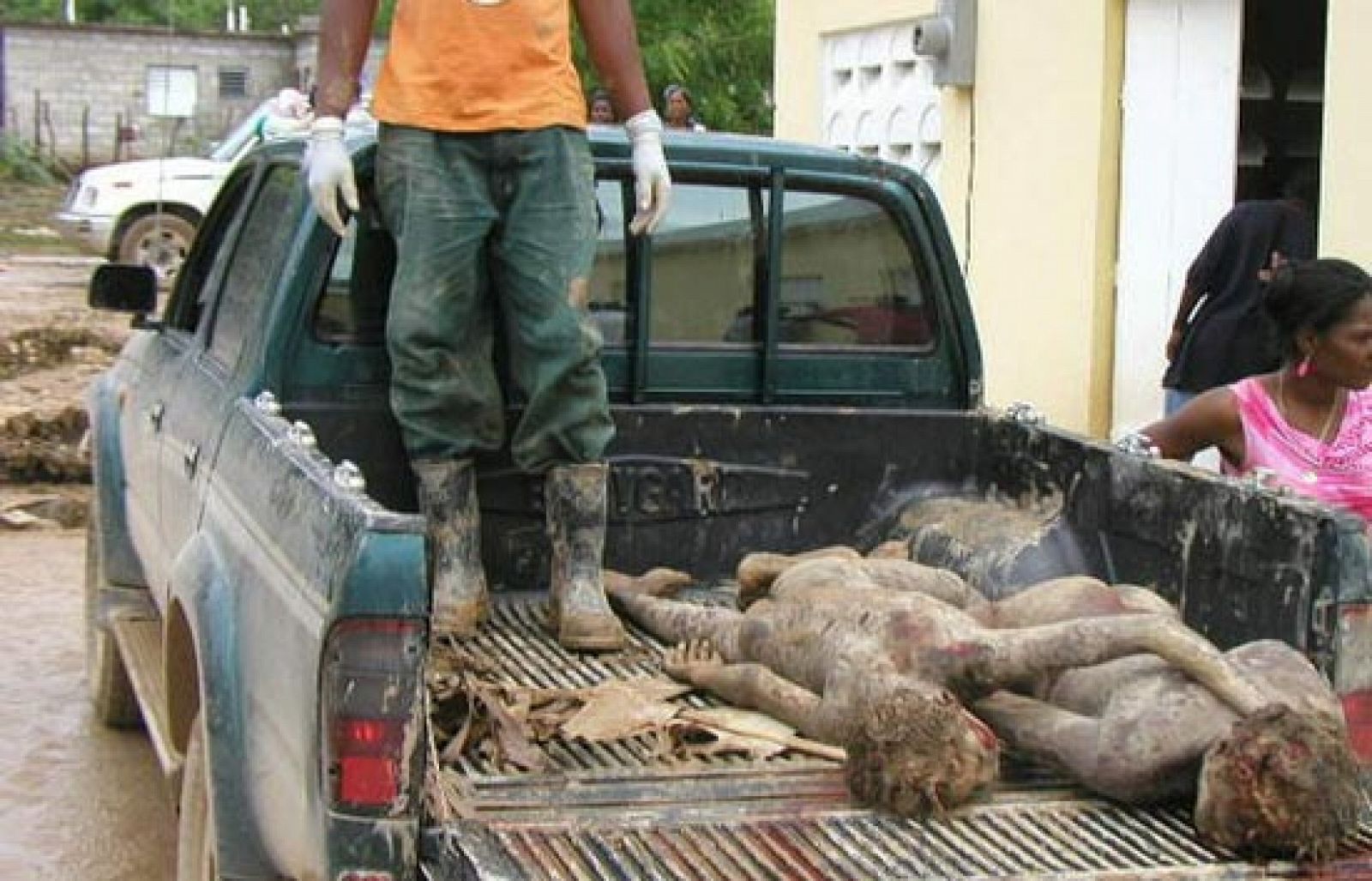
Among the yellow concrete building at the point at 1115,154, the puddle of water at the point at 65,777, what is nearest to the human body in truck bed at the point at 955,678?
the puddle of water at the point at 65,777

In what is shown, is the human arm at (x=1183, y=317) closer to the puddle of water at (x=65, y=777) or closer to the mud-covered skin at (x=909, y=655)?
the mud-covered skin at (x=909, y=655)

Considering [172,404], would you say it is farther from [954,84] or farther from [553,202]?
[954,84]

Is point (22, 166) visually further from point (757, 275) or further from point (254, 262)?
point (757, 275)

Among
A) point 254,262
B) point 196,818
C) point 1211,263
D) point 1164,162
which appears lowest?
point 196,818

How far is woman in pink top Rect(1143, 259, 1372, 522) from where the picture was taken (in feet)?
16.6

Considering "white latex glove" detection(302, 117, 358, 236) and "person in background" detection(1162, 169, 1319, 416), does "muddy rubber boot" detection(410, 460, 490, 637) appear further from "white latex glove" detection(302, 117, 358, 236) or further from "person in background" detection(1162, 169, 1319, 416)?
"person in background" detection(1162, 169, 1319, 416)

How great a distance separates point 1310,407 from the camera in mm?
5176

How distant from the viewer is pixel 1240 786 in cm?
323

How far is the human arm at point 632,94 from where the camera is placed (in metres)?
4.99

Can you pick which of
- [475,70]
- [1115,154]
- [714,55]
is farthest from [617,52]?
[714,55]

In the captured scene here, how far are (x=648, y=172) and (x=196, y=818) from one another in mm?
1803

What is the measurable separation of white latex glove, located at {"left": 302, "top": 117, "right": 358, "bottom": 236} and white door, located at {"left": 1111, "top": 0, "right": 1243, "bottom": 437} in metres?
6.26

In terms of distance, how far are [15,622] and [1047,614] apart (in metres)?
5.44

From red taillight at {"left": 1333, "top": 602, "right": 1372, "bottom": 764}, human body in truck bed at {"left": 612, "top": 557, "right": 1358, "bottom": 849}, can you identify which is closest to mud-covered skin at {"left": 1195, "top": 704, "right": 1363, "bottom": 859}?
human body in truck bed at {"left": 612, "top": 557, "right": 1358, "bottom": 849}
